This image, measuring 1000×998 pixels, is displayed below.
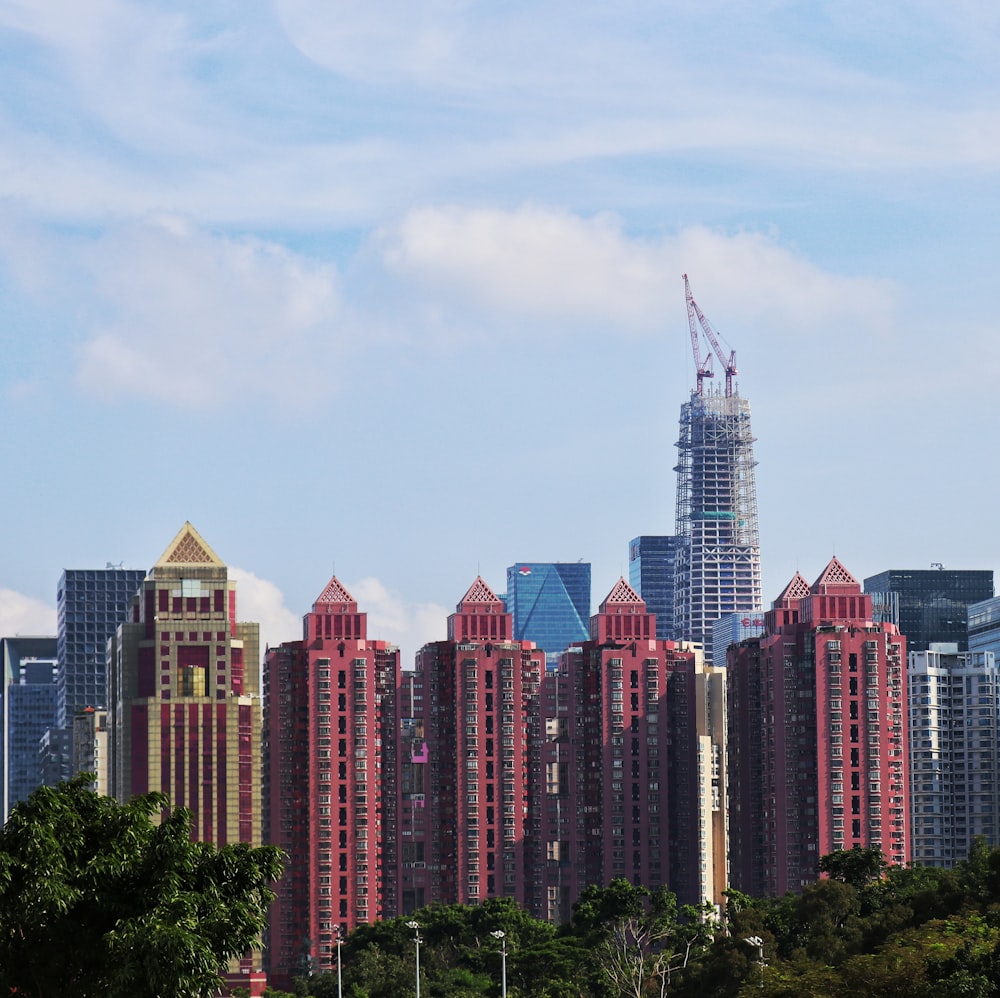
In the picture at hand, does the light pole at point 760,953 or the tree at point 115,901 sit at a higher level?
the tree at point 115,901

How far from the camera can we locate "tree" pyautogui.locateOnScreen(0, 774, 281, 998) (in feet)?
199

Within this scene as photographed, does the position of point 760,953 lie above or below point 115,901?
below

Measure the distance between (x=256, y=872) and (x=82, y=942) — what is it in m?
5.38

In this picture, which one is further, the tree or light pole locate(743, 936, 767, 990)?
light pole locate(743, 936, 767, 990)

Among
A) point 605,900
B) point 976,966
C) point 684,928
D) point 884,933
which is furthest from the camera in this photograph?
point 605,900

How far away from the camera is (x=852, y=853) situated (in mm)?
160375

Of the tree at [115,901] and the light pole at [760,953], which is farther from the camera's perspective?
the light pole at [760,953]

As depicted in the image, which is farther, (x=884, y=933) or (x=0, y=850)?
(x=884, y=933)

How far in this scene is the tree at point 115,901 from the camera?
2384 inches

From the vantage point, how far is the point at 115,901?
63.3m

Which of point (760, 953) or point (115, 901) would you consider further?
point (760, 953)

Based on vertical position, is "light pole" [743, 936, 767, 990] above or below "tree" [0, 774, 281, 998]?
below

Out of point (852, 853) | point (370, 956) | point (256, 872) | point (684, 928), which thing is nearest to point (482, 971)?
point (370, 956)

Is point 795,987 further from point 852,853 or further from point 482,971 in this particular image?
point 482,971
